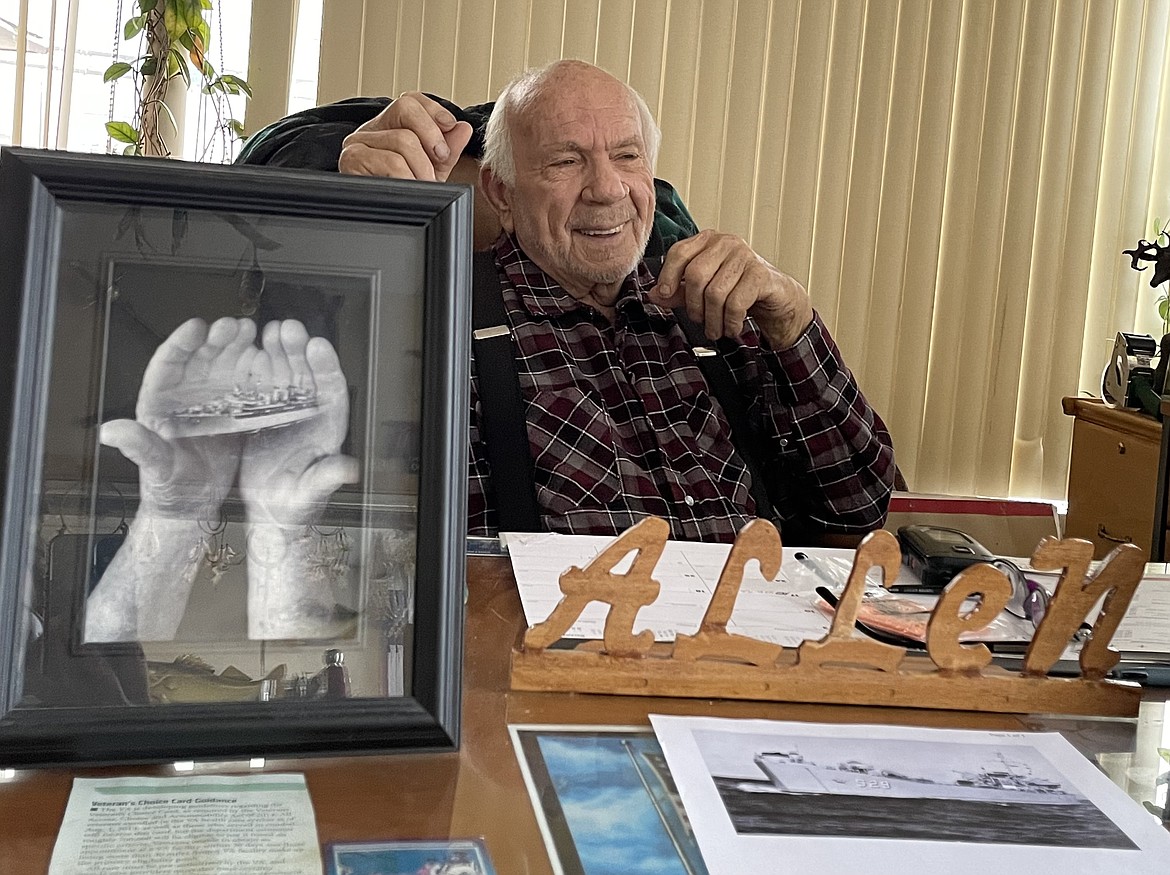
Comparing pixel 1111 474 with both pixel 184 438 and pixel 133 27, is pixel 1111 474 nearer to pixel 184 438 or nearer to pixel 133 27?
pixel 133 27

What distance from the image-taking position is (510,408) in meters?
1.53

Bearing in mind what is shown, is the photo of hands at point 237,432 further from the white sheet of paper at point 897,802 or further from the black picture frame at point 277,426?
the white sheet of paper at point 897,802

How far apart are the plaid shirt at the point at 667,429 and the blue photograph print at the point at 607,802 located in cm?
82

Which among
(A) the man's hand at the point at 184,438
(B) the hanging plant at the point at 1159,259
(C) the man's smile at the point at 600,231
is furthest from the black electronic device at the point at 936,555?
(B) the hanging plant at the point at 1159,259

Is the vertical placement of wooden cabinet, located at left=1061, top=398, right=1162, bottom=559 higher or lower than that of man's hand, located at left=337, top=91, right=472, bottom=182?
lower

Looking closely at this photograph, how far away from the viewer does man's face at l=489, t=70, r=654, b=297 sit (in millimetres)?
1706

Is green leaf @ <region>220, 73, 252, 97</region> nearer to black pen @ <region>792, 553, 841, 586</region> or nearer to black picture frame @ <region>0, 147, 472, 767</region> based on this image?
black pen @ <region>792, 553, 841, 586</region>

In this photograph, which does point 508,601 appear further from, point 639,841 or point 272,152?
point 272,152

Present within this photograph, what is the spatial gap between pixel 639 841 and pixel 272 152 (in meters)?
1.42

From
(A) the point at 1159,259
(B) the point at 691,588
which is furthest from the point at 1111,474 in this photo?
(B) the point at 691,588

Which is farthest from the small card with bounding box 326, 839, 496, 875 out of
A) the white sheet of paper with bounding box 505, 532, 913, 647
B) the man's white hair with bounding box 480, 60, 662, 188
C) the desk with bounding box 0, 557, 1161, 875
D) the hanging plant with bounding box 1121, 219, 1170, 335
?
the hanging plant with bounding box 1121, 219, 1170, 335

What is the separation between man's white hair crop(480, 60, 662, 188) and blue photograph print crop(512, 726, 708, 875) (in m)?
1.27

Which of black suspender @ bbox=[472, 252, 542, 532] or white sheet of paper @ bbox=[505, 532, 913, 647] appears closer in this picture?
white sheet of paper @ bbox=[505, 532, 913, 647]

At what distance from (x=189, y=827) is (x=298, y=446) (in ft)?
0.63
